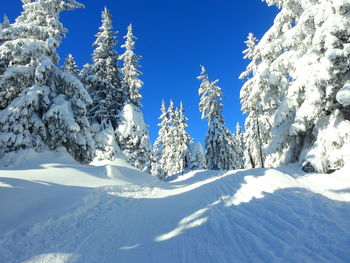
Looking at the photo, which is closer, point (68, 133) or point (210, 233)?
point (210, 233)

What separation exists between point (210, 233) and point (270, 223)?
4.93ft

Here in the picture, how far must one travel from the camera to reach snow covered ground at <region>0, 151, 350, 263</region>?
4367mm

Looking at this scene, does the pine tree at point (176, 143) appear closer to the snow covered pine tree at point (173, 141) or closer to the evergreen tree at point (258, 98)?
the snow covered pine tree at point (173, 141)

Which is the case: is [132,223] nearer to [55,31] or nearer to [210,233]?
[210,233]

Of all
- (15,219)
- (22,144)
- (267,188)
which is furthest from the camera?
(22,144)

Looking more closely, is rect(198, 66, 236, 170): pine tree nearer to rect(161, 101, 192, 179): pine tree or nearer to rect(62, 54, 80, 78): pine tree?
rect(161, 101, 192, 179): pine tree

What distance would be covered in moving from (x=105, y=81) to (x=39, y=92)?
31.4 ft

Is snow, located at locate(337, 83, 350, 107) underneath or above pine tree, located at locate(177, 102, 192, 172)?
underneath

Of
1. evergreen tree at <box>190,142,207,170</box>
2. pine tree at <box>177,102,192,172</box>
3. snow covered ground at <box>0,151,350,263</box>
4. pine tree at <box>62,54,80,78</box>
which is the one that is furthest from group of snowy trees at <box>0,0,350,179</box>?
evergreen tree at <box>190,142,207,170</box>

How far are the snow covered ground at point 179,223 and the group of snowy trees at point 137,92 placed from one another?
2642 mm

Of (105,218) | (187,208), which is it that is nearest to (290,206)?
(187,208)

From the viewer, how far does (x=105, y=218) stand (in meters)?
6.99

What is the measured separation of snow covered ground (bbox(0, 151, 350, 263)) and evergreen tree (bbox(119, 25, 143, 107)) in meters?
16.3

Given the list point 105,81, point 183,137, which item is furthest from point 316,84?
point 183,137
